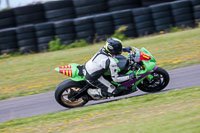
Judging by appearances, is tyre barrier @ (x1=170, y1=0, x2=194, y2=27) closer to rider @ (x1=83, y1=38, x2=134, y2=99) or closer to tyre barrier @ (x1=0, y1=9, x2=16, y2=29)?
tyre barrier @ (x1=0, y1=9, x2=16, y2=29)

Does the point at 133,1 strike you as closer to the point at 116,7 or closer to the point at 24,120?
the point at 116,7

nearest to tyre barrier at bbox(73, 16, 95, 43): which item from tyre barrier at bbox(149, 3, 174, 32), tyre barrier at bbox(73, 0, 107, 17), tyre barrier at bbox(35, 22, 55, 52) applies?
tyre barrier at bbox(73, 0, 107, 17)

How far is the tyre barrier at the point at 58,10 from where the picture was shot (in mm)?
15609

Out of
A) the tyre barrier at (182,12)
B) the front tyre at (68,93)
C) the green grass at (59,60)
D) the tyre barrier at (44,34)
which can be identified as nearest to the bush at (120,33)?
the green grass at (59,60)

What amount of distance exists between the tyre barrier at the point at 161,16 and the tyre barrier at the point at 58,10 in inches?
142

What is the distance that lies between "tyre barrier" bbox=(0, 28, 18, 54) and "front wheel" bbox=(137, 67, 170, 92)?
9.03 metres

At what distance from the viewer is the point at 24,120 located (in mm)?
6852

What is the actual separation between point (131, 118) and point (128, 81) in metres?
1.67

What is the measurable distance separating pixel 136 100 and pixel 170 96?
0.66 meters

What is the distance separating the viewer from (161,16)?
15.1m

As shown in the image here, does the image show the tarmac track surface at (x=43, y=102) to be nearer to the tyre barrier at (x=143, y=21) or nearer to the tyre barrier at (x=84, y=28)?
the tyre barrier at (x=143, y=21)

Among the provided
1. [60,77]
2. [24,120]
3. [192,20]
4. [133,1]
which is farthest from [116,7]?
[24,120]

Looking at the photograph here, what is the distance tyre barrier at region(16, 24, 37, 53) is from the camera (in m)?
15.1

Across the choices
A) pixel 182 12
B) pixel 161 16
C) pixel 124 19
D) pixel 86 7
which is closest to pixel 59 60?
pixel 86 7
